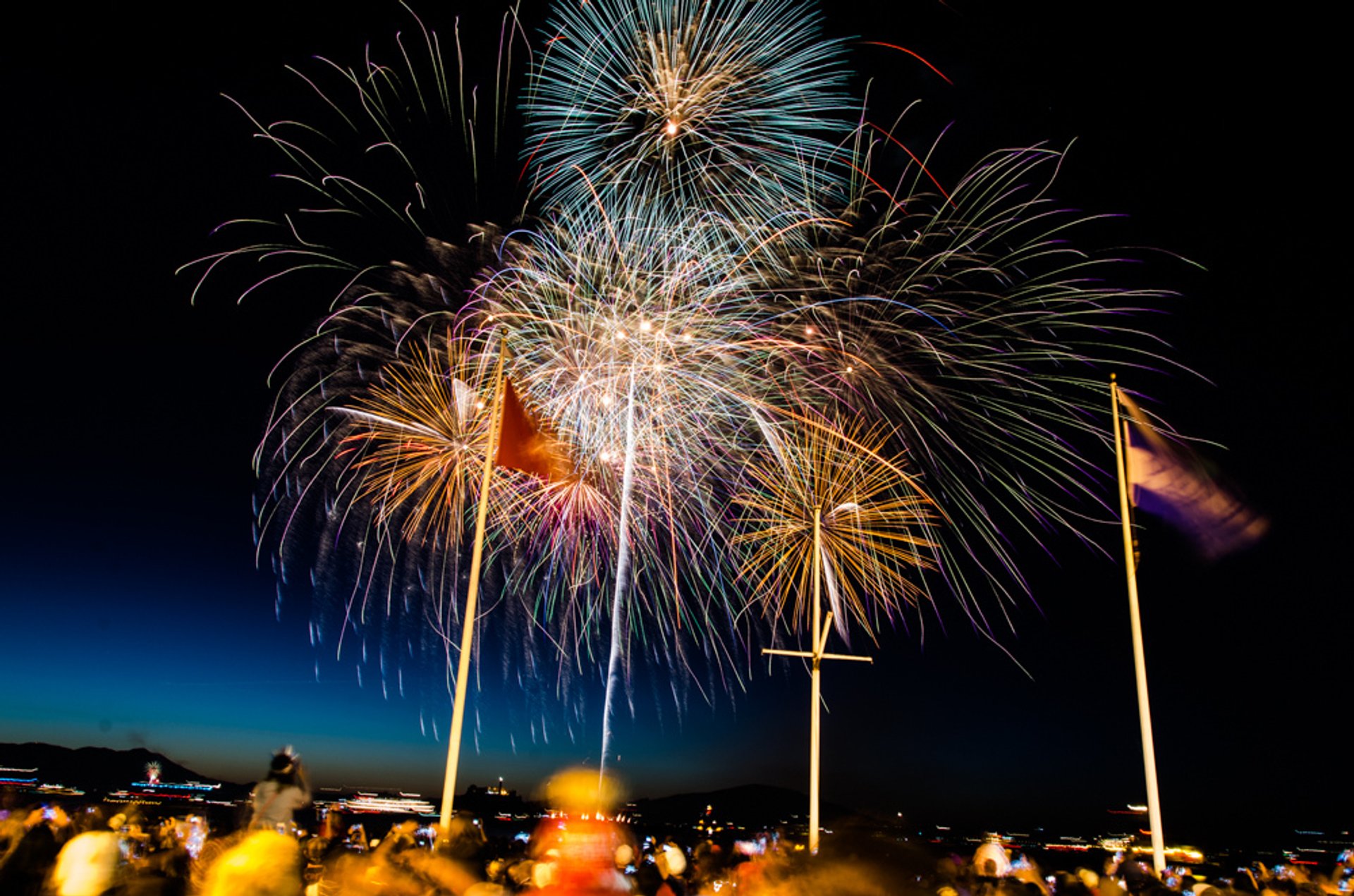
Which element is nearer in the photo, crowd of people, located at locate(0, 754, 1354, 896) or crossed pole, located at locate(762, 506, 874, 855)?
crowd of people, located at locate(0, 754, 1354, 896)

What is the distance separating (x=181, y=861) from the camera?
8.82 m

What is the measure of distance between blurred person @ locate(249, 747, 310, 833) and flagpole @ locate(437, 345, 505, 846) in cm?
377

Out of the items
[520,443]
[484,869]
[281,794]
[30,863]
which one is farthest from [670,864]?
[520,443]

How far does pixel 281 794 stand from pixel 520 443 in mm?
8233

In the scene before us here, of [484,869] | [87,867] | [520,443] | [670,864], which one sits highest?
[520,443]

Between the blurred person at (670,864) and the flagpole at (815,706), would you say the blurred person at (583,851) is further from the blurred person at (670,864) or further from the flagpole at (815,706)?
the flagpole at (815,706)

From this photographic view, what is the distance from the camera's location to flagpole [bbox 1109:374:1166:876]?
1256 cm

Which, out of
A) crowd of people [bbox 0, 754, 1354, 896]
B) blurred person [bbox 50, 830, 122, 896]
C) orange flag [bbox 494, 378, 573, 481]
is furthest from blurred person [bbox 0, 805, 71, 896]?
orange flag [bbox 494, 378, 573, 481]

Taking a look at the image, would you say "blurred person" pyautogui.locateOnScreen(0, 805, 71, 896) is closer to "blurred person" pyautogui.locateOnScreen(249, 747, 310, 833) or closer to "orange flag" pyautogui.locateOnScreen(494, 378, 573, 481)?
"blurred person" pyautogui.locateOnScreen(249, 747, 310, 833)

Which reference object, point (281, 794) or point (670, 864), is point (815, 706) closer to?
point (670, 864)

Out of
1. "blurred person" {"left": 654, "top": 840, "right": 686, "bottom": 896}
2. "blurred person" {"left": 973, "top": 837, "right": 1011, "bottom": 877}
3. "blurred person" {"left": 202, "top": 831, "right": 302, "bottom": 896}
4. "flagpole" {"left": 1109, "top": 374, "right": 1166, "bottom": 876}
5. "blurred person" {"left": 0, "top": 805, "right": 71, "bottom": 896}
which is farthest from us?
"flagpole" {"left": 1109, "top": 374, "right": 1166, "bottom": 876}

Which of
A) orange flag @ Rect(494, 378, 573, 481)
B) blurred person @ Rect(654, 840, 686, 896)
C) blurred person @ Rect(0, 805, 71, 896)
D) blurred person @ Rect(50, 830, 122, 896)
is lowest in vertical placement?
blurred person @ Rect(654, 840, 686, 896)

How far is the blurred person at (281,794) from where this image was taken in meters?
6.66

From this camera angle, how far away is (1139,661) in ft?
43.8
